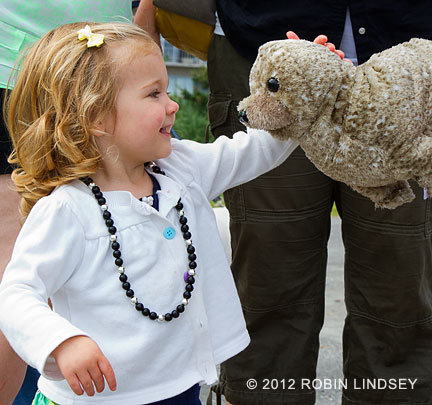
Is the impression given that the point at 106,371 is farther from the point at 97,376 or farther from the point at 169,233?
the point at 169,233

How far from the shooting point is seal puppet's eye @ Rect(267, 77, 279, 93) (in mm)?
1365

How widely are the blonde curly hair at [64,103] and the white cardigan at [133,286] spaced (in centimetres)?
7

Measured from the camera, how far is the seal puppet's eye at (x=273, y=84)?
1.37m

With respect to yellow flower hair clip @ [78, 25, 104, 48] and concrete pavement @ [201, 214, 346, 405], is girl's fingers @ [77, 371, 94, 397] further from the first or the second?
concrete pavement @ [201, 214, 346, 405]

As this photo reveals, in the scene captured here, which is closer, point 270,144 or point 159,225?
point 159,225

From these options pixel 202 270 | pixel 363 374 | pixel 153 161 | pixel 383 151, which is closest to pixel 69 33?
pixel 153 161

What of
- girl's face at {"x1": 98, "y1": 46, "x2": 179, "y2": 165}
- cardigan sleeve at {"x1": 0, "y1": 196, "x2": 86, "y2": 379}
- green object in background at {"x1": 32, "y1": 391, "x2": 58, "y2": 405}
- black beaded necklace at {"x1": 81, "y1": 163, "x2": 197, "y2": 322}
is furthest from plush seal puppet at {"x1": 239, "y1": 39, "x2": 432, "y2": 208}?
green object in background at {"x1": 32, "y1": 391, "x2": 58, "y2": 405}

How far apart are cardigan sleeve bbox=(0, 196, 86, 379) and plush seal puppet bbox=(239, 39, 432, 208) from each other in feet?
1.56

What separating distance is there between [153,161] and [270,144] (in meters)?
0.31

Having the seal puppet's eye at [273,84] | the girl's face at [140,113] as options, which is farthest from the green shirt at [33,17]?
the seal puppet's eye at [273,84]

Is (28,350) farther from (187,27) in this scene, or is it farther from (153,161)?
(187,27)

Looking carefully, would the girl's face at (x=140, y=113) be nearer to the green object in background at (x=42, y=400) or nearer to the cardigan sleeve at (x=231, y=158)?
the cardigan sleeve at (x=231, y=158)

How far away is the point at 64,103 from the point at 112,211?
266mm

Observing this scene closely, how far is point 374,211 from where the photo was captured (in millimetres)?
1854
